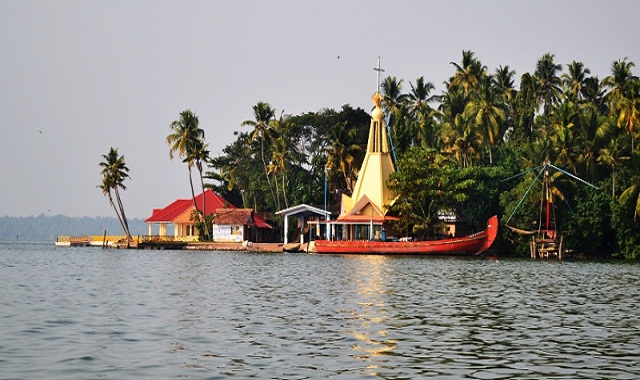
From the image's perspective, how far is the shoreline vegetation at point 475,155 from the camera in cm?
7050

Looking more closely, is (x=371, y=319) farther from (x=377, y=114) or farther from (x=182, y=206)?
(x=182, y=206)

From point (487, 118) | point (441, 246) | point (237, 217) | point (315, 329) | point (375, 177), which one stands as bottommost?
point (315, 329)

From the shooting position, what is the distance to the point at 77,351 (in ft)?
57.9

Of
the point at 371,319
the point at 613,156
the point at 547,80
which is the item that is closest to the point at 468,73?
the point at 547,80

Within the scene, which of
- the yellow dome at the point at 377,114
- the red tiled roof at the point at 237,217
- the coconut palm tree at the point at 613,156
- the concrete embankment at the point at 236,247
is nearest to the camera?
the coconut palm tree at the point at 613,156

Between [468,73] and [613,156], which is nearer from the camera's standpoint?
[613,156]

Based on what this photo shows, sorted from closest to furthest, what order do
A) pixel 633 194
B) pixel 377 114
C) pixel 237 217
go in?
pixel 633 194, pixel 377 114, pixel 237 217

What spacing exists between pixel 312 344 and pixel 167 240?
78929 mm

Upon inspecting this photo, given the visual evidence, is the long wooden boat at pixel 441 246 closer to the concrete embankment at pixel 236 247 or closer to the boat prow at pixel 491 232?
the boat prow at pixel 491 232

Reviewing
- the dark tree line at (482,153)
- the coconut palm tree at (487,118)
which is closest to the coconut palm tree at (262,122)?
the dark tree line at (482,153)

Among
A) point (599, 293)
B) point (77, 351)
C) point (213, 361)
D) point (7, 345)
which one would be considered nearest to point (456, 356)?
point (213, 361)

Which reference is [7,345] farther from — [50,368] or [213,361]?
[213,361]

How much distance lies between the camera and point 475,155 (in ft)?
274

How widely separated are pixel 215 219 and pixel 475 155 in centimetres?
2727
